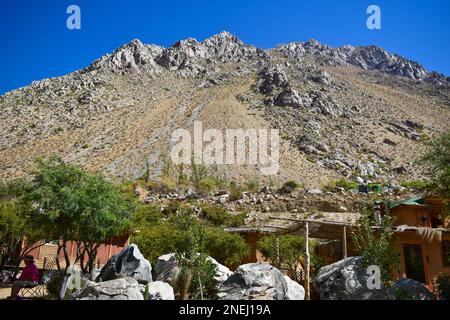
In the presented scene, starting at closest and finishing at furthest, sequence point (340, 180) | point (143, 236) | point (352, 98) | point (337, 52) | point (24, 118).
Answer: point (143, 236)
point (340, 180)
point (24, 118)
point (352, 98)
point (337, 52)

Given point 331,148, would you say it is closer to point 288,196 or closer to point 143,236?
point 288,196

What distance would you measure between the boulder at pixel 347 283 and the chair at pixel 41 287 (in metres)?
10.1

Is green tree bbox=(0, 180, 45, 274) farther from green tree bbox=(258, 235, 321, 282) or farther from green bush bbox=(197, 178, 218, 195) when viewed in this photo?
green bush bbox=(197, 178, 218, 195)

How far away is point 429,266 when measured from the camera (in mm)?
18453

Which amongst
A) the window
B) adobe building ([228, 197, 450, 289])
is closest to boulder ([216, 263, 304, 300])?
adobe building ([228, 197, 450, 289])

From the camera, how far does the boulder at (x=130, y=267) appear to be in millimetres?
14297

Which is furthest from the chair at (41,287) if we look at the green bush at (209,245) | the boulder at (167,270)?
the green bush at (209,245)

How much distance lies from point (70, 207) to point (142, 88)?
73.7 m

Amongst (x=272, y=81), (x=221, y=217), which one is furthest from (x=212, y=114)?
(x=221, y=217)

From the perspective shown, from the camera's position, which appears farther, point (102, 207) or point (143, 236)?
point (143, 236)

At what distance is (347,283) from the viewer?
Result: 42.4 ft

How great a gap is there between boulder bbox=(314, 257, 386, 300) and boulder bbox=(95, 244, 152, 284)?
6.03m

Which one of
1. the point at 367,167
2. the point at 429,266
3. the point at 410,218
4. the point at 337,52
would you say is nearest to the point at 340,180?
the point at 367,167

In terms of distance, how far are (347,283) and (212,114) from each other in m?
56.4
